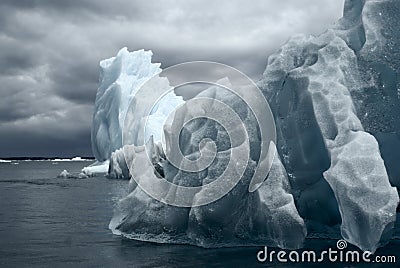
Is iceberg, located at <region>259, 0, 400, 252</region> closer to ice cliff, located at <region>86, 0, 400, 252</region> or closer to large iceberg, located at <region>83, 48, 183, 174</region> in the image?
ice cliff, located at <region>86, 0, 400, 252</region>

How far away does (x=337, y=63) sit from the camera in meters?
11.5

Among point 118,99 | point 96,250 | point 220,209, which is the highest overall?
point 118,99

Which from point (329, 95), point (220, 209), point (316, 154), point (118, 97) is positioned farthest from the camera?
point (118, 97)

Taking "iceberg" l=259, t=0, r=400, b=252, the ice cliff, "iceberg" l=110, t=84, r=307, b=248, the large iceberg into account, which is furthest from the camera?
the large iceberg

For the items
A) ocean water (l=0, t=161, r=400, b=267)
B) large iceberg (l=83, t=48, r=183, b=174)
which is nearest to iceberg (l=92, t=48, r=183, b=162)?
large iceberg (l=83, t=48, r=183, b=174)

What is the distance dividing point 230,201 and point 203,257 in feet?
5.43

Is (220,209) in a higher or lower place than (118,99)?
lower

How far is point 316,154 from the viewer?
1172 centimetres

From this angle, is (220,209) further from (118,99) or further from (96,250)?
(118,99)

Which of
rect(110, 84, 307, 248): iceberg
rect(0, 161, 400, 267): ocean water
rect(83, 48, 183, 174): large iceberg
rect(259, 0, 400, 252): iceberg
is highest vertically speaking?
rect(83, 48, 183, 174): large iceberg

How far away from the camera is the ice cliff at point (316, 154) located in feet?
31.1

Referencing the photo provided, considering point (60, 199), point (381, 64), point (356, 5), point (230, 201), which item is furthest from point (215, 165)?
point (60, 199)

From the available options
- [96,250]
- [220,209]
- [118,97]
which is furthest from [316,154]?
[118,97]

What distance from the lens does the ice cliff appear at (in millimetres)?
9492
